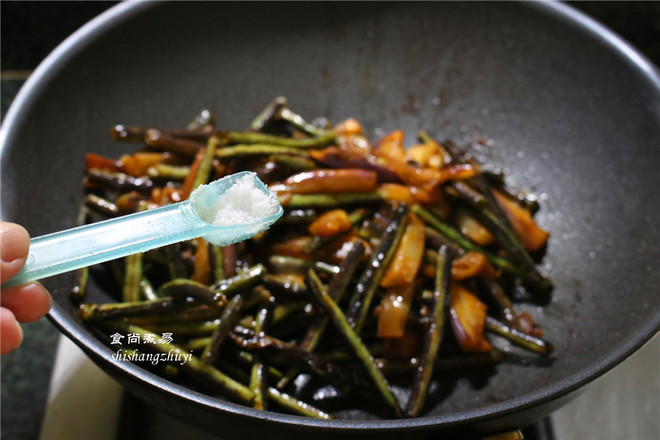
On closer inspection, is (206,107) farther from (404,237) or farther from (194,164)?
(404,237)

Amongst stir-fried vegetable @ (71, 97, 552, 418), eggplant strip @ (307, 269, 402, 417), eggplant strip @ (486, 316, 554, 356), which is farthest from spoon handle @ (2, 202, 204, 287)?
eggplant strip @ (486, 316, 554, 356)


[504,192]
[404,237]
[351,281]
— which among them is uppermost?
[504,192]

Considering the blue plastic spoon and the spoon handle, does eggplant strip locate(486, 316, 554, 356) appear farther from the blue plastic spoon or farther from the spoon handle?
the spoon handle

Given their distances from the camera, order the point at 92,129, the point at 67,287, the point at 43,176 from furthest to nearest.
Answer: the point at 92,129 < the point at 43,176 < the point at 67,287

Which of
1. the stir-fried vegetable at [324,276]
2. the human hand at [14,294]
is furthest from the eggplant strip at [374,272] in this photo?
the human hand at [14,294]

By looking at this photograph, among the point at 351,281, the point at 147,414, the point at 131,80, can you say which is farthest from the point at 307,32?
the point at 147,414
